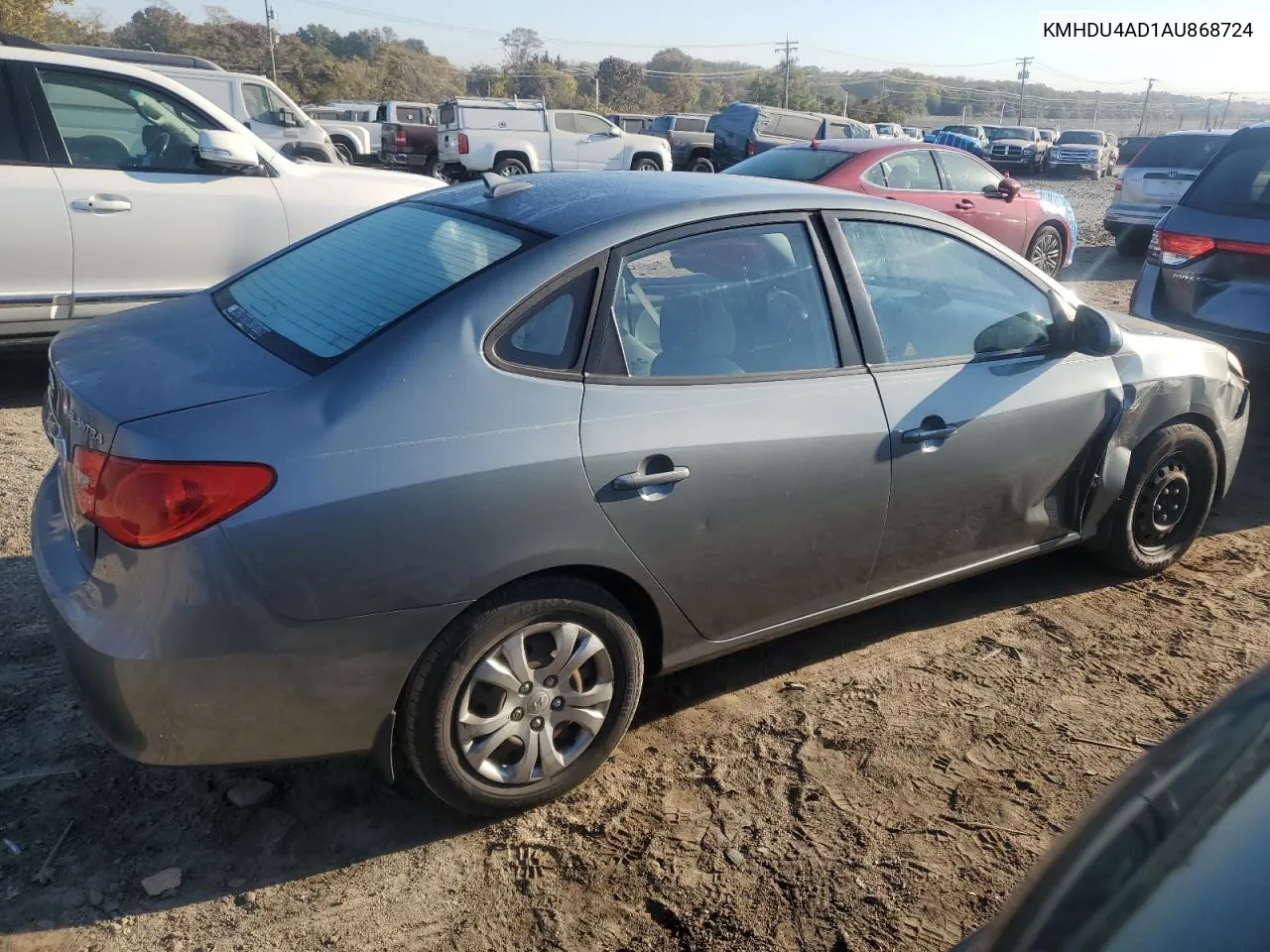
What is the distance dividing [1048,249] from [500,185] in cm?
957

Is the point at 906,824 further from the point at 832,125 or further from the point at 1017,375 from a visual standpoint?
the point at 832,125

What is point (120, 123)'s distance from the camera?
18.9ft

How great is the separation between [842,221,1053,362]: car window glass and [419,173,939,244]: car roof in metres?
0.11

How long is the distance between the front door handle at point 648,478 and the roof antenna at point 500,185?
114 centimetres

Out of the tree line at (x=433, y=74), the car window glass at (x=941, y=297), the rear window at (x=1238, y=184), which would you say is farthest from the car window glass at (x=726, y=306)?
the tree line at (x=433, y=74)

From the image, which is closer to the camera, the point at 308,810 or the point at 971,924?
the point at 971,924

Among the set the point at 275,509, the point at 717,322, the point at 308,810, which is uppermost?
the point at 717,322

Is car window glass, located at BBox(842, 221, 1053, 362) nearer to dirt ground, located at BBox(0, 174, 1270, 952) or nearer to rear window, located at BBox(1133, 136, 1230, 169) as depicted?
dirt ground, located at BBox(0, 174, 1270, 952)

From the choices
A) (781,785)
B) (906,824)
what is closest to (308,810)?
(781,785)

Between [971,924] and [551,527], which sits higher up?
[551,527]

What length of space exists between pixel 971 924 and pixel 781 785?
2.09ft

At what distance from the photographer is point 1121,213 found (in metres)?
13.4

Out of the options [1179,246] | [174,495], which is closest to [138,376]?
[174,495]

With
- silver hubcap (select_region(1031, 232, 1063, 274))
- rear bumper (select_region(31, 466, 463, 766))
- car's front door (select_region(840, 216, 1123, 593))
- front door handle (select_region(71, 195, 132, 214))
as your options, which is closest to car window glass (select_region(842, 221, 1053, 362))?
car's front door (select_region(840, 216, 1123, 593))
